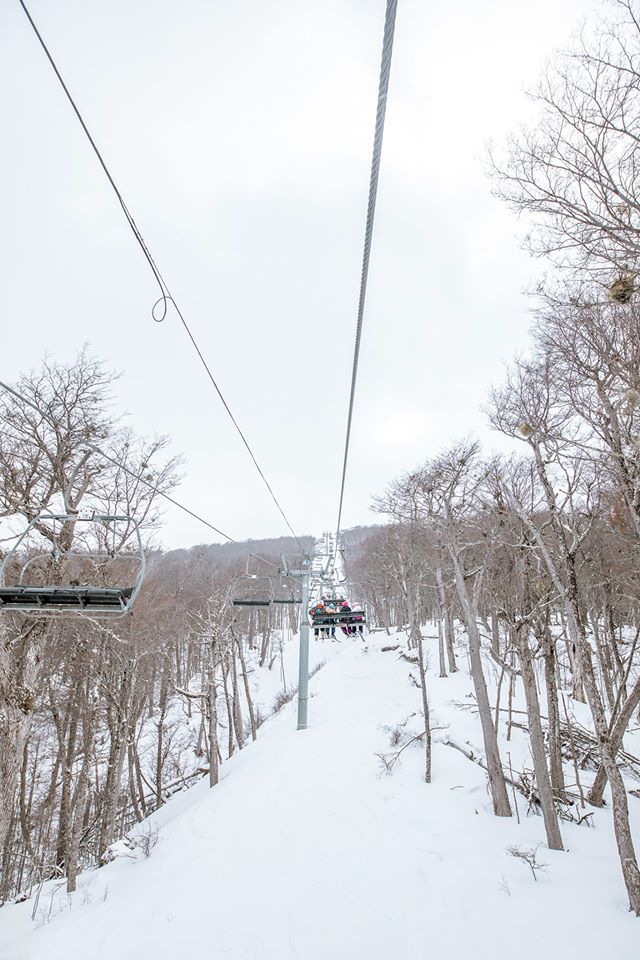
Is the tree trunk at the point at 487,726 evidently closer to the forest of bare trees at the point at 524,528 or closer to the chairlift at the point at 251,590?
the forest of bare trees at the point at 524,528

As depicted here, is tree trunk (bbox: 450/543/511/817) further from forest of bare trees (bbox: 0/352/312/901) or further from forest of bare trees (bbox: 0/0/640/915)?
forest of bare trees (bbox: 0/352/312/901)

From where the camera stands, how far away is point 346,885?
7012 mm

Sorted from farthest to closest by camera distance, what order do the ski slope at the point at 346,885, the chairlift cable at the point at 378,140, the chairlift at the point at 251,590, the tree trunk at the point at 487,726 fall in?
the chairlift at the point at 251,590 < the tree trunk at the point at 487,726 < the ski slope at the point at 346,885 < the chairlift cable at the point at 378,140

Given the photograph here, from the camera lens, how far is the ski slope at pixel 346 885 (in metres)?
5.65

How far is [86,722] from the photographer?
1373 cm

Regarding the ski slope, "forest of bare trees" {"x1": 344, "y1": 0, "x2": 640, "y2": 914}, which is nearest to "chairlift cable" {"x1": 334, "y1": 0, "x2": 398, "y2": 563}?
"forest of bare trees" {"x1": 344, "y1": 0, "x2": 640, "y2": 914}

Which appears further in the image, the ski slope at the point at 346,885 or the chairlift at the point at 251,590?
the chairlift at the point at 251,590

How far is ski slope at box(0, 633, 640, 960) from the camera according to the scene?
565 cm

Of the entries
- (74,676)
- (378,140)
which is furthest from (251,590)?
(378,140)

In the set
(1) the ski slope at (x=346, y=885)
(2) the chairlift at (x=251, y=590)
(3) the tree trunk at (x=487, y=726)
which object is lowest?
(1) the ski slope at (x=346, y=885)

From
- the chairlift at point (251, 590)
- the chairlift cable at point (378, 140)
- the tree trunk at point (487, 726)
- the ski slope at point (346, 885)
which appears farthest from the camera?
the chairlift at point (251, 590)

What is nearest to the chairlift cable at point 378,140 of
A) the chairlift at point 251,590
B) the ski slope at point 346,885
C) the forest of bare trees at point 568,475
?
the forest of bare trees at point 568,475

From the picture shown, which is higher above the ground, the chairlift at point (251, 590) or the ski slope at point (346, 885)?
the chairlift at point (251, 590)

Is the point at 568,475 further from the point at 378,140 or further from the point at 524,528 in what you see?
the point at 378,140
